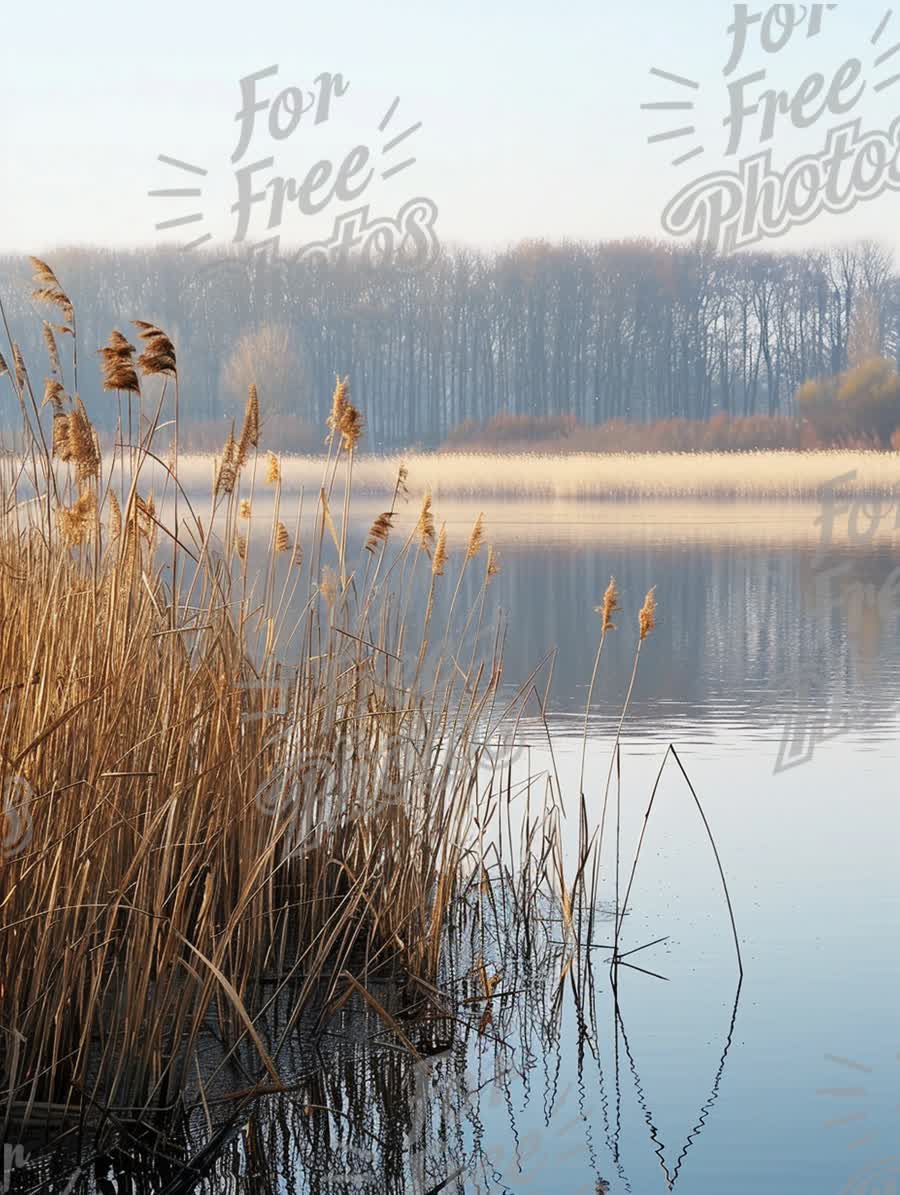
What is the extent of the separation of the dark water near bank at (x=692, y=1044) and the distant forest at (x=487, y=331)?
3489 centimetres

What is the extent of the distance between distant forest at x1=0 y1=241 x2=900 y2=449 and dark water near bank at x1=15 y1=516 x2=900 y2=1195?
114 ft

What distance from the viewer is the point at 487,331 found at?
43.5 m

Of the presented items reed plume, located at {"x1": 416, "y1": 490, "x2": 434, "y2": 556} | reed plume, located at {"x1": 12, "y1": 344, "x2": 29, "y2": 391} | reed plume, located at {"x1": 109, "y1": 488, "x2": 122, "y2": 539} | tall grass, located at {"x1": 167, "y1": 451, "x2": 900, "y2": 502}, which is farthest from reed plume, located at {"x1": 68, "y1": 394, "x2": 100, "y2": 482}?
tall grass, located at {"x1": 167, "y1": 451, "x2": 900, "y2": 502}

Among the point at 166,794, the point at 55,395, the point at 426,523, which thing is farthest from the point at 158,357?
the point at 426,523

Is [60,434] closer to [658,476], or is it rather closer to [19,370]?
[19,370]

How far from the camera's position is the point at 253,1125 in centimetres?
233

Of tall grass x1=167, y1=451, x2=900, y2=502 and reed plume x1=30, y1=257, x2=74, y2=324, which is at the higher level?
reed plume x1=30, y1=257, x2=74, y2=324

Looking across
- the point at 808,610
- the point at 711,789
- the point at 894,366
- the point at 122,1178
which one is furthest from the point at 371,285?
the point at 122,1178

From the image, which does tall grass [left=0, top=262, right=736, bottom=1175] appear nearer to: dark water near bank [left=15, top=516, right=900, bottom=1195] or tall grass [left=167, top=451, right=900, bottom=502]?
dark water near bank [left=15, top=516, right=900, bottom=1195]

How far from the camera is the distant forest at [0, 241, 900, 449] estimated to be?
40.7 metres

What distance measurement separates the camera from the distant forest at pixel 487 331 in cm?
4072

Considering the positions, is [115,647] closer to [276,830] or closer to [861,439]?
[276,830]

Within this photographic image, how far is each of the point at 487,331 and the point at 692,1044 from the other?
41.6 metres

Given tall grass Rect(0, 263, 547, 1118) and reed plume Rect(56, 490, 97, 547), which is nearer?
tall grass Rect(0, 263, 547, 1118)
